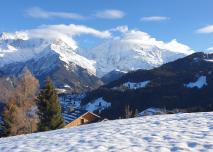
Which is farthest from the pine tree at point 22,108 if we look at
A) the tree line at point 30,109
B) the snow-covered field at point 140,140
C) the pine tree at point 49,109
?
the snow-covered field at point 140,140

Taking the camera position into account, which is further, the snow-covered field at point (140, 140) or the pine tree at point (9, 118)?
the pine tree at point (9, 118)

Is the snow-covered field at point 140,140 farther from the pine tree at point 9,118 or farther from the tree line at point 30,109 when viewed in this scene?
the pine tree at point 9,118

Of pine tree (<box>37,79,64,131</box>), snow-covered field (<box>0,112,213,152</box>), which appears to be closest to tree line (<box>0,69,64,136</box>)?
pine tree (<box>37,79,64,131</box>)

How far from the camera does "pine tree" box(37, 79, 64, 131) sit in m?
55.5

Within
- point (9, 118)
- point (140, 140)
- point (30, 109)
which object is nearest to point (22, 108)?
point (30, 109)

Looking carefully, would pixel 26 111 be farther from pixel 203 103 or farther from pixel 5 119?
pixel 203 103

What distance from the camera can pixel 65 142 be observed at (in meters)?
17.4

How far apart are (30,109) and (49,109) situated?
7283 millimetres

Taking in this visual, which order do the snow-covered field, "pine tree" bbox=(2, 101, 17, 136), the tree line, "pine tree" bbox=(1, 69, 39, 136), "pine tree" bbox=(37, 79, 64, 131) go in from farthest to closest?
"pine tree" bbox=(1, 69, 39, 136) → "pine tree" bbox=(2, 101, 17, 136) → the tree line → "pine tree" bbox=(37, 79, 64, 131) → the snow-covered field

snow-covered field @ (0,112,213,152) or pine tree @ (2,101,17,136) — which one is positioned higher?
pine tree @ (2,101,17,136)

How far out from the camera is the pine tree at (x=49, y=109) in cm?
5550

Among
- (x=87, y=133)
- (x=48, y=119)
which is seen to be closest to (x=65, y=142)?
(x=87, y=133)

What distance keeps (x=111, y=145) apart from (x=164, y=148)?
2.02 meters

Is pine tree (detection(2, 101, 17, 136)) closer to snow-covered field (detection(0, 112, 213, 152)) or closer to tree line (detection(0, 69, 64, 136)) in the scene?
tree line (detection(0, 69, 64, 136))
